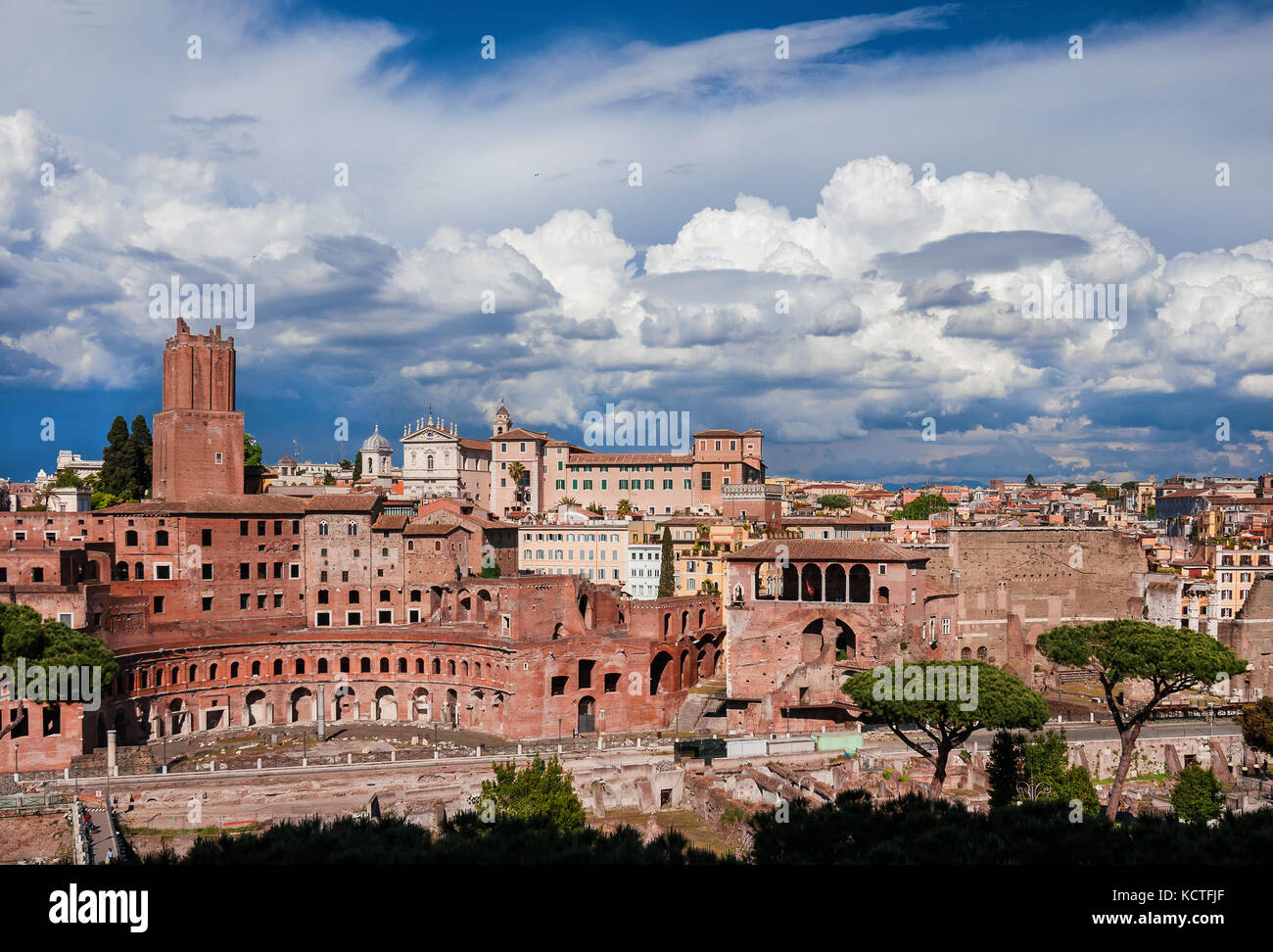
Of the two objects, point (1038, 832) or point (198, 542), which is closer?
point (1038, 832)

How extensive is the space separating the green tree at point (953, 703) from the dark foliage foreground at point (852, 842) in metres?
18.7

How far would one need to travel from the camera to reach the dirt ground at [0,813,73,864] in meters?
36.6

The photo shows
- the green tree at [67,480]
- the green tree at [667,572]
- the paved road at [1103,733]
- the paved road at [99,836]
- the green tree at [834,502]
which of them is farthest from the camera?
the green tree at [834,502]

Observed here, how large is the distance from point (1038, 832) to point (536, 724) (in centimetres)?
4138

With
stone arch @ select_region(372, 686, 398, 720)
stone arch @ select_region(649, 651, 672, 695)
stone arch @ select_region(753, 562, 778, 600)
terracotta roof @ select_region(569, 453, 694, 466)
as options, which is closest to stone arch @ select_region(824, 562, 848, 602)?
stone arch @ select_region(753, 562, 778, 600)

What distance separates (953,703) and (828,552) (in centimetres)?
2050

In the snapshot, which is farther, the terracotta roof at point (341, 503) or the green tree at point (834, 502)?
the green tree at point (834, 502)

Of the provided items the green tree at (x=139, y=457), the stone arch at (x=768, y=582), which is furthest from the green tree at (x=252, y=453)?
the stone arch at (x=768, y=582)

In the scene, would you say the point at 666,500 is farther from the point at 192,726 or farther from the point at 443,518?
the point at 192,726

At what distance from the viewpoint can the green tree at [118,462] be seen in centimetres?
8194

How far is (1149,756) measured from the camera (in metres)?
49.5

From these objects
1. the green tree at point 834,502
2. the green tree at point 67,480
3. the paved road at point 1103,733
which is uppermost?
the green tree at point 67,480

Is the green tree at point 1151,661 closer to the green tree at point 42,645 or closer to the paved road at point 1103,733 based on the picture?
the paved road at point 1103,733
